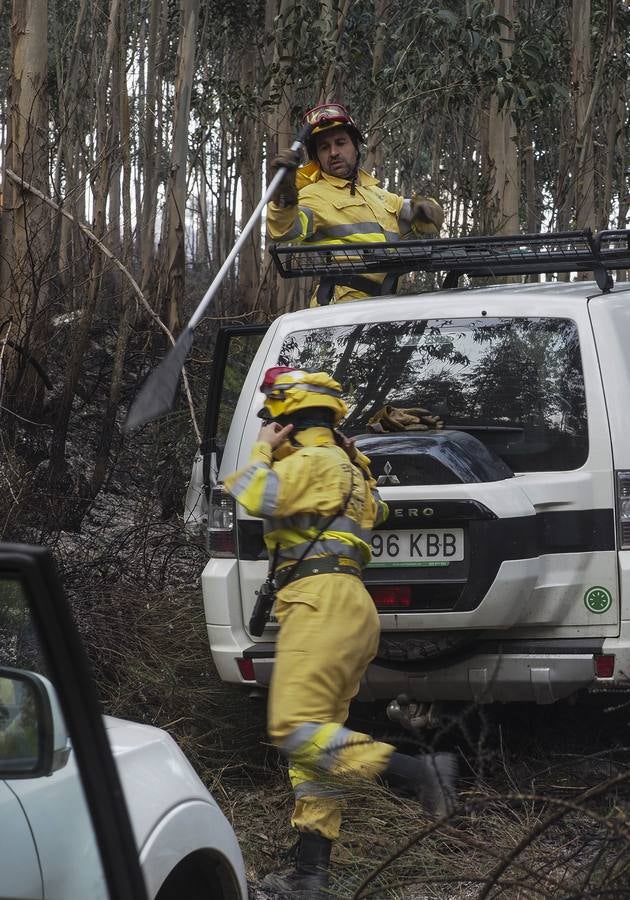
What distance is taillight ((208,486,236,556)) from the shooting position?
504 cm

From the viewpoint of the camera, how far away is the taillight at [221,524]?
5043 millimetres

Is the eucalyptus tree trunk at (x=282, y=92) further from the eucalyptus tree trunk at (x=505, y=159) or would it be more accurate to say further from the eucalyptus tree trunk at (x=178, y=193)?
the eucalyptus tree trunk at (x=505, y=159)

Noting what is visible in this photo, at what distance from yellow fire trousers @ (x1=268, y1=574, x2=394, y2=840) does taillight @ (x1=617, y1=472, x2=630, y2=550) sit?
3.09 feet

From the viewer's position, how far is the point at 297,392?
455 cm

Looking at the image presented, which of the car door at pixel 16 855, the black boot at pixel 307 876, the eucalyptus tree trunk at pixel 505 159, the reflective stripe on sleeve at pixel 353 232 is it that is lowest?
the black boot at pixel 307 876

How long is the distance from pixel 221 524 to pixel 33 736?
303 centimetres

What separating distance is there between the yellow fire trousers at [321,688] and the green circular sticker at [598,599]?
0.80m

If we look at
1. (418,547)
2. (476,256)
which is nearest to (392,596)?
(418,547)

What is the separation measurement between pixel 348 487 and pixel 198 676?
2088 millimetres

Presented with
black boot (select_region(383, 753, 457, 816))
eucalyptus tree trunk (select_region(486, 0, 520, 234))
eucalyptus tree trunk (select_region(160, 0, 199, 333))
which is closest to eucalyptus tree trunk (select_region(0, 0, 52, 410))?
eucalyptus tree trunk (select_region(160, 0, 199, 333))

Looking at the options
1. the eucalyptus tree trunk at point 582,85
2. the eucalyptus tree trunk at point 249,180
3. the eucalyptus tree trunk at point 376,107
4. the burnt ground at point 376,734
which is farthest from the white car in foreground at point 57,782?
the eucalyptus tree trunk at point 249,180

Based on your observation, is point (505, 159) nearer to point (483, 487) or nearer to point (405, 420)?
point (405, 420)

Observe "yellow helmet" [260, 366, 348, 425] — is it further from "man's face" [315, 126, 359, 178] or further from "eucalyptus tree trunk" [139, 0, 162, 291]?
"eucalyptus tree trunk" [139, 0, 162, 291]

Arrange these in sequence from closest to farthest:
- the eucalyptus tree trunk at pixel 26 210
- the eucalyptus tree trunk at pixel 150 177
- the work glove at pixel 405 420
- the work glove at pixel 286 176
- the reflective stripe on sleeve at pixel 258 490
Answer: the reflective stripe on sleeve at pixel 258 490 < the work glove at pixel 405 420 < the work glove at pixel 286 176 < the eucalyptus tree trunk at pixel 26 210 < the eucalyptus tree trunk at pixel 150 177
